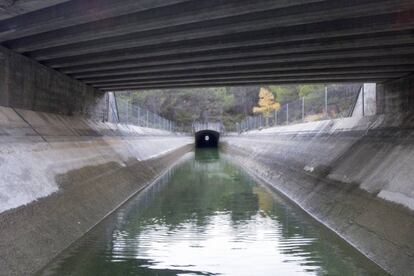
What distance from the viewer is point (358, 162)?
1611 cm

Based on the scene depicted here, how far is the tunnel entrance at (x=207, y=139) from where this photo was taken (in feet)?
340

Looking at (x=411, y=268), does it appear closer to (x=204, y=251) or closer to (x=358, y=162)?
(x=204, y=251)

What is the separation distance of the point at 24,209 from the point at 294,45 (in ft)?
33.1

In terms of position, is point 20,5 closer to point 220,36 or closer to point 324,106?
point 220,36

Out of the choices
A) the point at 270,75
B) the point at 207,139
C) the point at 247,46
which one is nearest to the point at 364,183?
the point at 247,46

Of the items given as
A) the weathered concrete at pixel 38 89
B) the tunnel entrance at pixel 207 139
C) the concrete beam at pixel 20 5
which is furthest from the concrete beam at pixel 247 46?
the tunnel entrance at pixel 207 139

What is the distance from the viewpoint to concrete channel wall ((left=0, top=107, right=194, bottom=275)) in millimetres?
10211

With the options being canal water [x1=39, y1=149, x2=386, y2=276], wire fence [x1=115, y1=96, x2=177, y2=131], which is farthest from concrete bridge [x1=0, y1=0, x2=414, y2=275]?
wire fence [x1=115, y1=96, x2=177, y2=131]

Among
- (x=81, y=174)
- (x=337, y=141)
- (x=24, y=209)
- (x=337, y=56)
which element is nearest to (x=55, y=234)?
(x=24, y=209)

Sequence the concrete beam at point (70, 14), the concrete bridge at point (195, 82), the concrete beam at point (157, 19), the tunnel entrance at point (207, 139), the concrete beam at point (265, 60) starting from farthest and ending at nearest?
the tunnel entrance at point (207, 139)
the concrete beam at point (265, 60)
the concrete beam at point (70, 14)
the concrete beam at point (157, 19)
the concrete bridge at point (195, 82)

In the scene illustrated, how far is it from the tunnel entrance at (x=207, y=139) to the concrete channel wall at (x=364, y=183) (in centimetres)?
7684

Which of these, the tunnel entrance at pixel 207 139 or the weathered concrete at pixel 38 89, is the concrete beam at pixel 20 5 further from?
the tunnel entrance at pixel 207 139

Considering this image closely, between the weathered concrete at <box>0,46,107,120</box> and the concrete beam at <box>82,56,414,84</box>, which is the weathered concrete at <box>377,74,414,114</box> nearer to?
the concrete beam at <box>82,56,414,84</box>

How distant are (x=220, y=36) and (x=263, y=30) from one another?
1600 mm
